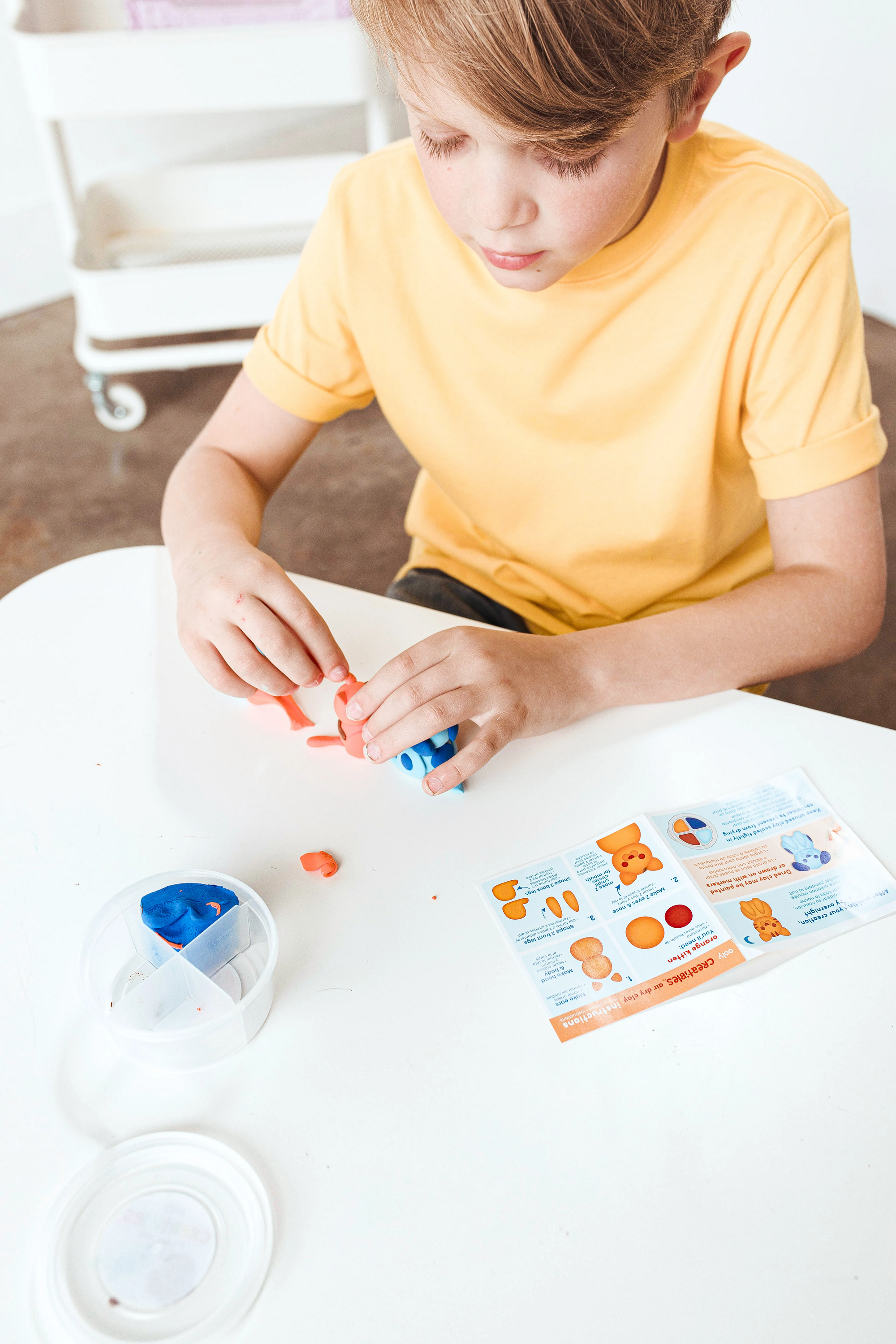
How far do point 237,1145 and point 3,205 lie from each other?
273 centimetres

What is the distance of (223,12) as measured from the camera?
2.06m

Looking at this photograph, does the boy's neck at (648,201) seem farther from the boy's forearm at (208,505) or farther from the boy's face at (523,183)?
the boy's forearm at (208,505)

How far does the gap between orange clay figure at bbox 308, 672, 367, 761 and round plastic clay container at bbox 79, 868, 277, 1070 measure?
0.46ft

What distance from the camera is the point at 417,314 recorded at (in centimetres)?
91

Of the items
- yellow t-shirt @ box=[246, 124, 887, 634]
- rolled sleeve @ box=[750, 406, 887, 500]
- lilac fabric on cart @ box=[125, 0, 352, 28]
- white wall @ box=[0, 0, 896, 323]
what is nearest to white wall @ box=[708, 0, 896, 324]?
white wall @ box=[0, 0, 896, 323]

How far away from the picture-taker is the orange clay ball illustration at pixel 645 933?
596mm

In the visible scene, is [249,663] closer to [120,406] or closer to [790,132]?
[120,406]

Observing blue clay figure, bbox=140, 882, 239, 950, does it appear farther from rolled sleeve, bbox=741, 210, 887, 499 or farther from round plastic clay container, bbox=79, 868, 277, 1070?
rolled sleeve, bbox=741, 210, 887, 499

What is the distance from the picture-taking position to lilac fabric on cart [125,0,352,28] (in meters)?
1.98

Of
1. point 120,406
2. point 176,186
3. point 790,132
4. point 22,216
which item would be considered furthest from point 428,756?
point 790,132

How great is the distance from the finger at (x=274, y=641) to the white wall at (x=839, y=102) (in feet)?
8.11

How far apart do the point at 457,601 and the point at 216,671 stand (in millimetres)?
327

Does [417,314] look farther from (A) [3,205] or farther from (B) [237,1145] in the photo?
(A) [3,205]

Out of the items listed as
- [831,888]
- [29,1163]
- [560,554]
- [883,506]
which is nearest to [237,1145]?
[29,1163]
